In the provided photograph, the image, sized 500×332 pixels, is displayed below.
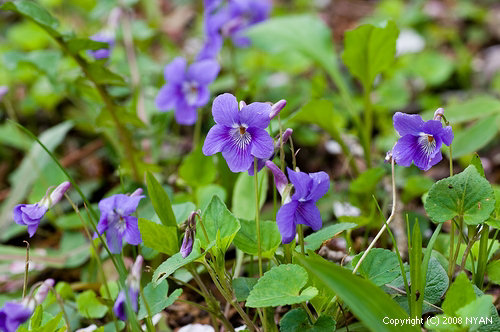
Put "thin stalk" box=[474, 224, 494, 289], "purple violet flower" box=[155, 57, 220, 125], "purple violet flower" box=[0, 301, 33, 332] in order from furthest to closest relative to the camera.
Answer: "purple violet flower" box=[155, 57, 220, 125] < "thin stalk" box=[474, 224, 494, 289] < "purple violet flower" box=[0, 301, 33, 332]

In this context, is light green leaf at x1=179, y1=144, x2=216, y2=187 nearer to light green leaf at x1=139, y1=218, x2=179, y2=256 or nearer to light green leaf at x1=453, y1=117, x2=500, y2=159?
light green leaf at x1=139, y1=218, x2=179, y2=256

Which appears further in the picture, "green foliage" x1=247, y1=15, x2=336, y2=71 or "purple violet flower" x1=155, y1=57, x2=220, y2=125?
"green foliage" x1=247, y1=15, x2=336, y2=71

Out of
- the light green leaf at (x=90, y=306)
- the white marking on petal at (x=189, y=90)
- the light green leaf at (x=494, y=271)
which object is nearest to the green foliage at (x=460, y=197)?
the light green leaf at (x=494, y=271)

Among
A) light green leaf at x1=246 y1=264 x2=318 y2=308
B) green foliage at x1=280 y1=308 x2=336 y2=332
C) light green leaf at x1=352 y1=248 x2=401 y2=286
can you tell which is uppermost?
light green leaf at x1=246 y1=264 x2=318 y2=308

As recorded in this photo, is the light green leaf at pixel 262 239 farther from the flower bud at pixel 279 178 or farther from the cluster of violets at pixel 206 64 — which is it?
A: the cluster of violets at pixel 206 64

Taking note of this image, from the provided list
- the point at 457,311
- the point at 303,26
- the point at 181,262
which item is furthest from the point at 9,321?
the point at 303,26

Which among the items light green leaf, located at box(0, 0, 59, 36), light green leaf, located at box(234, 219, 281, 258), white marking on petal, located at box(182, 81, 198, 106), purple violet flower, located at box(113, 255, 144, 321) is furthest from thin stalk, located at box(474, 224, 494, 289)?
light green leaf, located at box(0, 0, 59, 36)

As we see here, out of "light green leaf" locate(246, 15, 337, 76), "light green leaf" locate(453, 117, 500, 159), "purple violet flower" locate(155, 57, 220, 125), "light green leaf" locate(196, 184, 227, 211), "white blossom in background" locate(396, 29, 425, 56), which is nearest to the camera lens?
"light green leaf" locate(196, 184, 227, 211)
